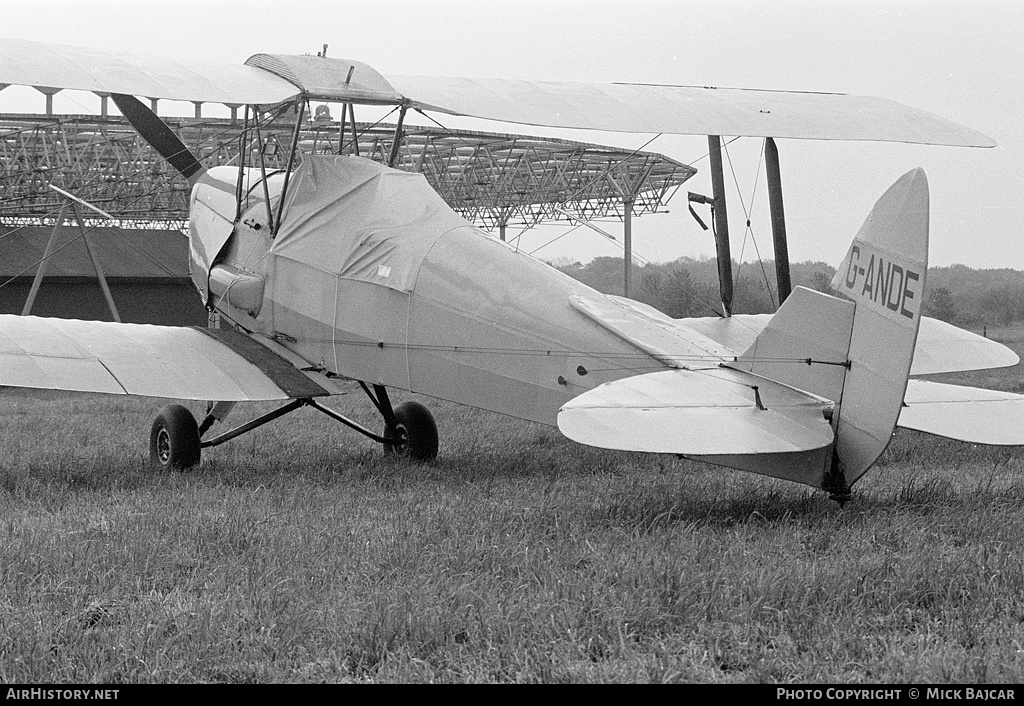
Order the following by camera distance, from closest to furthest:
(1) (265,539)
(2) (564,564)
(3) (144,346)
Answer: (2) (564,564) → (1) (265,539) → (3) (144,346)

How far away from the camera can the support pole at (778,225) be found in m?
11.8

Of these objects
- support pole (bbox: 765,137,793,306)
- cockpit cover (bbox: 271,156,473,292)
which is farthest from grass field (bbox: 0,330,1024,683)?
support pole (bbox: 765,137,793,306)

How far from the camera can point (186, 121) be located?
24.8 m

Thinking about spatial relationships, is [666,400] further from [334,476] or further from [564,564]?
[334,476]

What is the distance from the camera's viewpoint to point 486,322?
741 centimetres

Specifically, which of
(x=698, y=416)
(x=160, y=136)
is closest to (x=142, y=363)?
(x=160, y=136)

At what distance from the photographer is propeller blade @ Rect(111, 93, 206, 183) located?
33.7ft

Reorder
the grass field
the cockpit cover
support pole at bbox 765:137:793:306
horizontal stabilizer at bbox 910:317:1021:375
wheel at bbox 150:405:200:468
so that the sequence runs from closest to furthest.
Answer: the grass field
the cockpit cover
wheel at bbox 150:405:200:468
horizontal stabilizer at bbox 910:317:1021:375
support pole at bbox 765:137:793:306

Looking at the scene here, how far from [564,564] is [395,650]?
120cm

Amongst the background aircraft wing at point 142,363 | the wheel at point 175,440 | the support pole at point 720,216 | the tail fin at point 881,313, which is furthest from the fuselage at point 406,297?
the support pole at point 720,216

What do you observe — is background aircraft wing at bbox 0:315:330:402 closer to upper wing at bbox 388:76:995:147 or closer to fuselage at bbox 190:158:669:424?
fuselage at bbox 190:158:669:424

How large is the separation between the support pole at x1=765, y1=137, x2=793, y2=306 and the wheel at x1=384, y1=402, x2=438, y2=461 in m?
4.41

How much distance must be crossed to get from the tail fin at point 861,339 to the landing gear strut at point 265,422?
3561 mm

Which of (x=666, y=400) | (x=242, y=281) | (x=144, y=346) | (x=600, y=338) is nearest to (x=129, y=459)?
(x=144, y=346)
